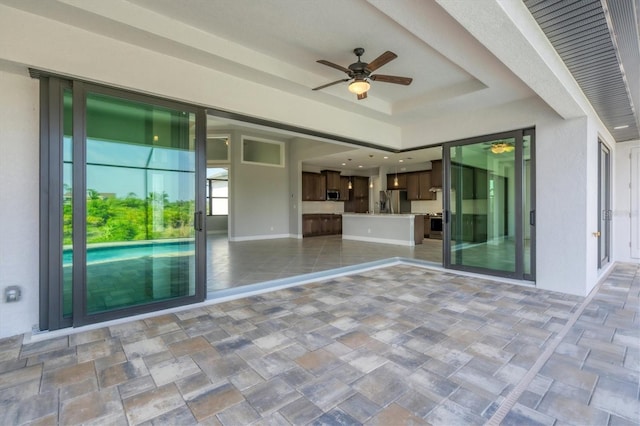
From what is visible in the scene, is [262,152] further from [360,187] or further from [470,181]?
[470,181]

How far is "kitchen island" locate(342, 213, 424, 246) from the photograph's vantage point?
8.33 m

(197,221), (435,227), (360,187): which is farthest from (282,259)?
(360,187)

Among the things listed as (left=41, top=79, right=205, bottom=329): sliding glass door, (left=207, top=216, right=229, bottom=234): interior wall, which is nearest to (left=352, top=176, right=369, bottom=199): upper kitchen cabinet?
(left=207, top=216, right=229, bottom=234): interior wall

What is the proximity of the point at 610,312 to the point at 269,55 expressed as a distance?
4.82m

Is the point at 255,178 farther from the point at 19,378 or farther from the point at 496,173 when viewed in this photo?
the point at 19,378

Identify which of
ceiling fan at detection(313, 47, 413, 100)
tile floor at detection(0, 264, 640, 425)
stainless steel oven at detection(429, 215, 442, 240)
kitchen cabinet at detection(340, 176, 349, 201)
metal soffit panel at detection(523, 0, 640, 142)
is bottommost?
tile floor at detection(0, 264, 640, 425)

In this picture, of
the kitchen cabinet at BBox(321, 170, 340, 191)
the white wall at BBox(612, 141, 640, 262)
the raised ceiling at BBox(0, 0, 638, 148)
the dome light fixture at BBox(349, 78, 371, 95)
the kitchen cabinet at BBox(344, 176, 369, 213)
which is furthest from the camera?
the kitchen cabinet at BBox(344, 176, 369, 213)

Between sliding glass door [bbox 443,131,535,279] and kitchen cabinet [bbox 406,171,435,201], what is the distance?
4.92m

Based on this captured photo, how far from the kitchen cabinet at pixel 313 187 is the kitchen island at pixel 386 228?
1.38m

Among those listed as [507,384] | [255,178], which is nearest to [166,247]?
[507,384]

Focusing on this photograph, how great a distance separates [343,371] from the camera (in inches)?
84.0

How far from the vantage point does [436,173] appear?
9680 mm

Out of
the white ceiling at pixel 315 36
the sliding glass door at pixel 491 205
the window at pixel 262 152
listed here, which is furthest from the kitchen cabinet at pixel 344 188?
the white ceiling at pixel 315 36

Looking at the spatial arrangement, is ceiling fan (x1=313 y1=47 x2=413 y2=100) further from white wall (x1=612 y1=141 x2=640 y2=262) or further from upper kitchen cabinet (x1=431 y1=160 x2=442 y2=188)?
upper kitchen cabinet (x1=431 y1=160 x2=442 y2=188)
